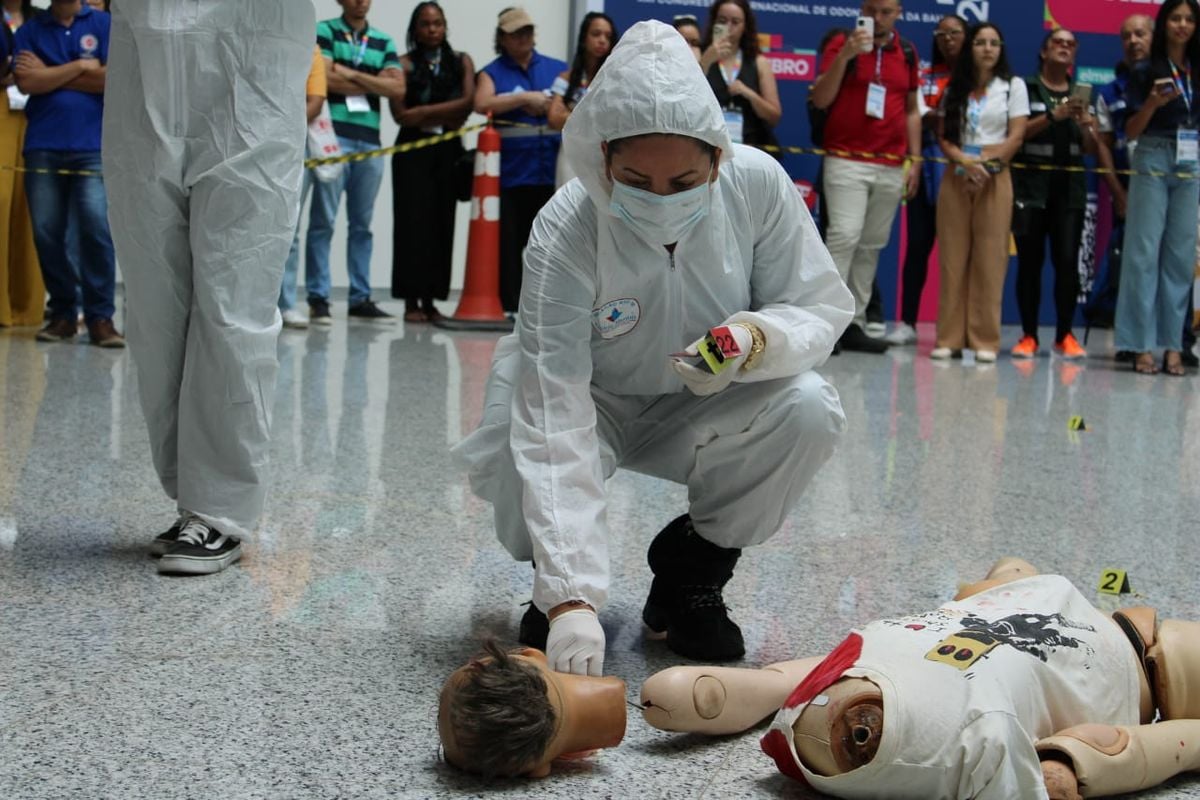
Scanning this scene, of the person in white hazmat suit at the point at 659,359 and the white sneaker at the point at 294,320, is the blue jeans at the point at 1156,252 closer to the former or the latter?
the white sneaker at the point at 294,320

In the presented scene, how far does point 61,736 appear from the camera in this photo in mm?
1680

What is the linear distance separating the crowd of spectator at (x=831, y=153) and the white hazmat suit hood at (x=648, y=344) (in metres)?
3.95

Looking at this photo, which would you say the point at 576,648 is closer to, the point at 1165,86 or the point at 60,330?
the point at 60,330

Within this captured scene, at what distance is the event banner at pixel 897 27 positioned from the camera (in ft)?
29.5

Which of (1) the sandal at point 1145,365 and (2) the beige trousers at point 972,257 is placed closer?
(1) the sandal at point 1145,365

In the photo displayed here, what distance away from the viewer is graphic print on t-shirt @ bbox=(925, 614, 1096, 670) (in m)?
1.60

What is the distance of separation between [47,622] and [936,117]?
5771 millimetres

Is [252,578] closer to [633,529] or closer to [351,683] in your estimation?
[351,683]

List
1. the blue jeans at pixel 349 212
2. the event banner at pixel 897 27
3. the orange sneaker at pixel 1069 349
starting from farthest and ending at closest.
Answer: the event banner at pixel 897 27 < the orange sneaker at pixel 1069 349 < the blue jeans at pixel 349 212

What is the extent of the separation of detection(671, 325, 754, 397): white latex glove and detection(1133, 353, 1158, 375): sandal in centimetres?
508

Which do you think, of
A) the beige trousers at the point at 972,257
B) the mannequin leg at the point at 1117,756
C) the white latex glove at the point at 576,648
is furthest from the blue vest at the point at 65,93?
the mannequin leg at the point at 1117,756

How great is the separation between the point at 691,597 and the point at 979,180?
4878 mm

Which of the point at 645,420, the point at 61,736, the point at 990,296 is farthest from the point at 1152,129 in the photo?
the point at 61,736

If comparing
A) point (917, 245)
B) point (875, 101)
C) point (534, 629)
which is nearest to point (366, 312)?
point (875, 101)
